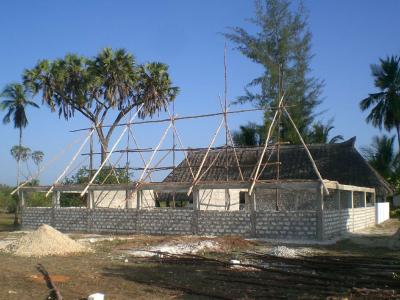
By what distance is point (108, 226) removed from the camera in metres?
22.0

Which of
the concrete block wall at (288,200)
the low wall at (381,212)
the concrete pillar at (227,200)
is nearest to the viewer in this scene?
the concrete pillar at (227,200)

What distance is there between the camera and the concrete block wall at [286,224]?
700 inches

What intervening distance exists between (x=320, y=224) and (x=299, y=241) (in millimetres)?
887

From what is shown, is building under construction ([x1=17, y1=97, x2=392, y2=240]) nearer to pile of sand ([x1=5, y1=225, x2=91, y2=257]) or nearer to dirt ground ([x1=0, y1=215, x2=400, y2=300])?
dirt ground ([x1=0, y1=215, x2=400, y2=300])

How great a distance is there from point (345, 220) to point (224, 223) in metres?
4.91

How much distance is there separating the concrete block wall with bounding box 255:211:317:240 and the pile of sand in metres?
6.09

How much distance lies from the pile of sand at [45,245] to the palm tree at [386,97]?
80.7ft

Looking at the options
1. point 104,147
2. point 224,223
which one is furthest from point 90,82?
point 224,223

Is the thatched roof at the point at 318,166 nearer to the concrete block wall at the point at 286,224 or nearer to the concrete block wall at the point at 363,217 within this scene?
the concrete block wall at the point at 363,217

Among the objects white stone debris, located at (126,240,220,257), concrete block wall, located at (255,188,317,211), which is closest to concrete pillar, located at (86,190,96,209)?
concrete block wall, located at (255,188,317,211)

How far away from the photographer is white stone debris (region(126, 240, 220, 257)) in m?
14.9

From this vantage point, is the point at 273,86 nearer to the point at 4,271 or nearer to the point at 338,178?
the point at 338,178

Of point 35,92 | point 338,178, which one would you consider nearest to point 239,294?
point 338,178

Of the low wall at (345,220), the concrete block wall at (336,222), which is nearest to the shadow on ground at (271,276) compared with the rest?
the concrete block wall at (336,222)
